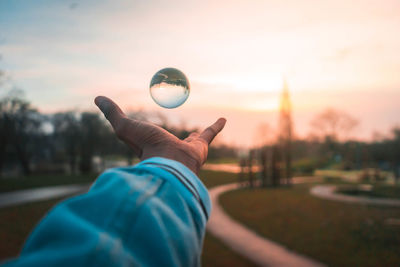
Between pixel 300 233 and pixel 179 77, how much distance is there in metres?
9.24

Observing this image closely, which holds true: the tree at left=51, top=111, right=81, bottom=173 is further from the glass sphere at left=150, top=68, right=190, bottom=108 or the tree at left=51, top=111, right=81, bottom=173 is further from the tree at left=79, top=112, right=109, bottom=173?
the glass sphere at left=150, top=68, right=190, bottom=108

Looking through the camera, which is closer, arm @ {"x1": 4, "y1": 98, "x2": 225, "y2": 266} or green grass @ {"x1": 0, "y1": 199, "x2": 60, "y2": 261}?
arm @ {"x1": 4, "y1": 98, "x2": 225, "y2": 266}

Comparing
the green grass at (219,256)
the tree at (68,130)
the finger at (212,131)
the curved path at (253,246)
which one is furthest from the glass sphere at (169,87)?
the tree at (68,130)

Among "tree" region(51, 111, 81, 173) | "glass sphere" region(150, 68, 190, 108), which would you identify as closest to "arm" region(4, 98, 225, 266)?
"glass sphere" region(150, 68, 190, 108)

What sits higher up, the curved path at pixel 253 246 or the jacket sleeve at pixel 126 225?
the jacket sleeve at pixel 126 225

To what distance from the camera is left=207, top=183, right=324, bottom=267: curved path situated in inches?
287

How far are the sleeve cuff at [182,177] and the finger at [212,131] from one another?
57 cm

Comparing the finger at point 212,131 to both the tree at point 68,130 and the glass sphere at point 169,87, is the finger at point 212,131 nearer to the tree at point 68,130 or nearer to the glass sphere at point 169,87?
the glass sphere at point 169,87

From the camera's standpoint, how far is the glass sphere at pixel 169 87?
2.08 meters

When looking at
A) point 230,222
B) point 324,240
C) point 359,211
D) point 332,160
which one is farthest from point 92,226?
point 332,160

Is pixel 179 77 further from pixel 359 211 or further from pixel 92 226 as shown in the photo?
pixel 359 211

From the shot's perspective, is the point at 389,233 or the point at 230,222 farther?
the point at 230,222

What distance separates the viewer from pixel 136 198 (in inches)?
28.0

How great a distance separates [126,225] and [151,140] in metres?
0.54
